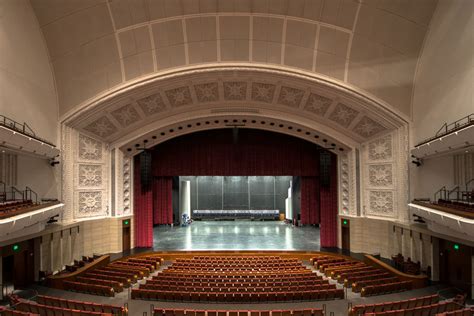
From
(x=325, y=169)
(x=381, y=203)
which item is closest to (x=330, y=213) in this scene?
(x=325, y=169)

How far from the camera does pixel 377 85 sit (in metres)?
16.5

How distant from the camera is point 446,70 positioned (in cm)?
1377

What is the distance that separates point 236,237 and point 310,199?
5.35m

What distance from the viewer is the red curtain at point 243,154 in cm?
2191

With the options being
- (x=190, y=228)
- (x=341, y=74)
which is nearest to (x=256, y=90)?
(x=341, y=74)

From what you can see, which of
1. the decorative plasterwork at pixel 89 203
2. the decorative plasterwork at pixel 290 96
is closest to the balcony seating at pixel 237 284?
the decorative plasterwork at pixel 89 203

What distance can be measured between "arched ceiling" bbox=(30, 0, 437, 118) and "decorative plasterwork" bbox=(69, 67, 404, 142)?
588 millimetres

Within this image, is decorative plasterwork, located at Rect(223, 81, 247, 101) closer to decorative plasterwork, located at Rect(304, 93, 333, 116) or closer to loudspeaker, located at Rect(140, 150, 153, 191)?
decorative plasterwork, located at Rect(304, 93, 333, 116)

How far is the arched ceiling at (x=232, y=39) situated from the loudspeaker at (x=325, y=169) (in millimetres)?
5346

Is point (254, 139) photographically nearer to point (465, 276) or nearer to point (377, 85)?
point (377, 85)

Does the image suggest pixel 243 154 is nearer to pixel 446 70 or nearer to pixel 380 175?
pixel 380 175

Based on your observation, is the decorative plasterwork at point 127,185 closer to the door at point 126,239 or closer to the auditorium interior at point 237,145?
the auditorium interior at point 237,145

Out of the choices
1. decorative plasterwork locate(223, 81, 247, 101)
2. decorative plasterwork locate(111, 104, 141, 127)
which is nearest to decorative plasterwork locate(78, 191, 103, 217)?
decorative plasterwork locate(111, 104, 141, 127)

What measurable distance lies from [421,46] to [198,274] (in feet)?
42.3
